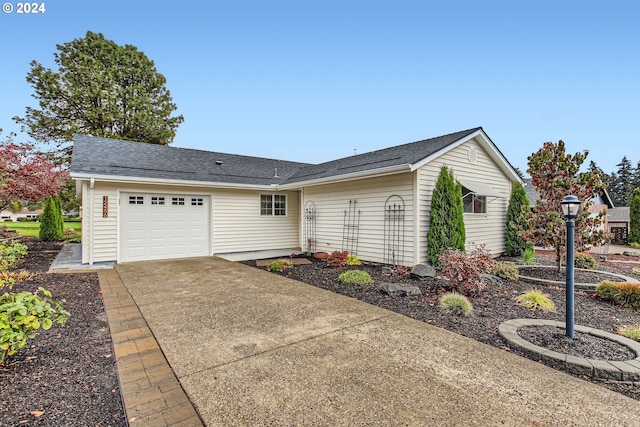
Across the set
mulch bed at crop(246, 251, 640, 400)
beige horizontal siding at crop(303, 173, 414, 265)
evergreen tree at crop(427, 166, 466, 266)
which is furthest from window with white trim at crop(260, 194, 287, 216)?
evergreen tree at crop(427, 166, 466, 266)

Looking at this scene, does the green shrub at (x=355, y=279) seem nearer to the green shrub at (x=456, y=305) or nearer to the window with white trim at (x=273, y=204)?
the green shrub at (x=456, y=305)

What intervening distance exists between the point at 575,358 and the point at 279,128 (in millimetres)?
19383

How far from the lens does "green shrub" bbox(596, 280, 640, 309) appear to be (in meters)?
4.93

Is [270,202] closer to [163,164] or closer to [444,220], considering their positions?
[163,164]

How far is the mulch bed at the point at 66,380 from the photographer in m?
2.12

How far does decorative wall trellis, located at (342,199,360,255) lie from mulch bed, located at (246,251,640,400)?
97.0 inches

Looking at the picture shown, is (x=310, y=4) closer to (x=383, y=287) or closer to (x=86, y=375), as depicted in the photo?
(x=383, y=287)

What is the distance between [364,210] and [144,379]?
7350 millimetres

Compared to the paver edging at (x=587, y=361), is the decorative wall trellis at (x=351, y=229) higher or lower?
higher

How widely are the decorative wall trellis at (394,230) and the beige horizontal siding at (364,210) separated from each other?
11cm

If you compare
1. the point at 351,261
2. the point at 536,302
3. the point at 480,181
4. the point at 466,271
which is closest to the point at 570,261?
the point at 536,302

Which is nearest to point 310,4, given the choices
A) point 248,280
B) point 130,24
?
point 130,24

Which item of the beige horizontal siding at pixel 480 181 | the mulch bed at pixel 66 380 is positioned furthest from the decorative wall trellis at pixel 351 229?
the mulch bed at pixel 66 380

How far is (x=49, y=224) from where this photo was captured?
15.8m
